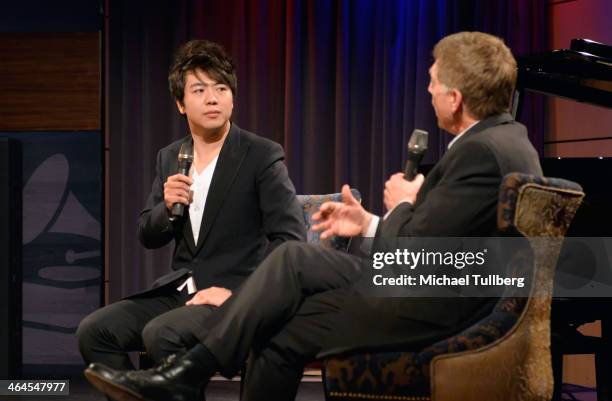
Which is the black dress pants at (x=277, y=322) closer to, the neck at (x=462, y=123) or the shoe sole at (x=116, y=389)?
the shoe sole at (x=116, y=389)

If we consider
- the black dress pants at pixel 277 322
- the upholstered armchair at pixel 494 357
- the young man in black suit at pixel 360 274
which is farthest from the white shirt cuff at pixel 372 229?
the upholstered armchair at pixel 494 357

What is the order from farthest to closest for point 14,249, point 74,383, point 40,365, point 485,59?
point 40,365
point 74,383
point 14,249
point 485,59

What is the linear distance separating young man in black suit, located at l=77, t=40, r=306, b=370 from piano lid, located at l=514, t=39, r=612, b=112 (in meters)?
1.27

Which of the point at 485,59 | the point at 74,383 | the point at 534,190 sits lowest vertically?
the point at 74,383

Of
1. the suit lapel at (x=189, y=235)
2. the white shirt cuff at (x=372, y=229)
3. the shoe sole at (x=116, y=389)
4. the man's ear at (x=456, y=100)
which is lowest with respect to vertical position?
the shoe sole at (x=116, y=389)

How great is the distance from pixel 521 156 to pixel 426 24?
253 centimetres

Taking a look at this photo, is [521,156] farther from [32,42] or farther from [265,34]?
[32,42]

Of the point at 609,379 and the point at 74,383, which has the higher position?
the point at 609,379

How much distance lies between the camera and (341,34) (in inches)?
169

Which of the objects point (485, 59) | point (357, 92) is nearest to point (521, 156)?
point (485, 59)

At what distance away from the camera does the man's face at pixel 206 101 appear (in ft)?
8.21

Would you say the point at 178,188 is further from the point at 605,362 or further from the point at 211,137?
the point at 605,362

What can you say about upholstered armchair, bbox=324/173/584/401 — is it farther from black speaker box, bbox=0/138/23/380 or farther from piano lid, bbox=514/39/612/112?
black speaker box, bbox=0/138/23/380

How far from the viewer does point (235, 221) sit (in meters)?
2.50
